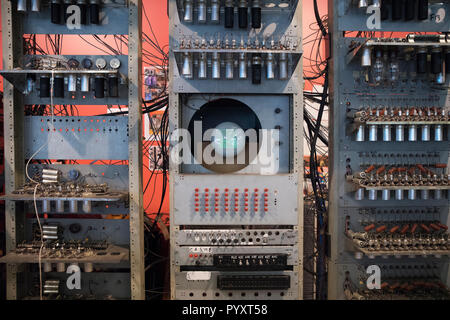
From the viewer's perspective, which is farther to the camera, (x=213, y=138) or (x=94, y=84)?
(x=213, y=138)

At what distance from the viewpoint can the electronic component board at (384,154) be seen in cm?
238

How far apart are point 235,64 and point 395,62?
1352 millimetres

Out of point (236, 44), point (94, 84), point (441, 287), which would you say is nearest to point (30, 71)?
point (94, 84)

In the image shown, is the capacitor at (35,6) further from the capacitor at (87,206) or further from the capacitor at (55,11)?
the capacitor at (87,206)

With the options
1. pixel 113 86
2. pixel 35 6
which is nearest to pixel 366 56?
pixel 113 86

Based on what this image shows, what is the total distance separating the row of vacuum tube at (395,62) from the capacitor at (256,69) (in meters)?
0.81

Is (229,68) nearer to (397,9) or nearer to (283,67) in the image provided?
(283,67)

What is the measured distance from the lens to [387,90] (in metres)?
2.46

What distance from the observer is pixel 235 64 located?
2.25m

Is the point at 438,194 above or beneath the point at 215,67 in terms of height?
beneath

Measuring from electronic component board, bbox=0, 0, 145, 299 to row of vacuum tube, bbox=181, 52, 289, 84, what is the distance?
0.47 meters

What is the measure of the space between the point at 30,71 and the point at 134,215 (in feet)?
4.35

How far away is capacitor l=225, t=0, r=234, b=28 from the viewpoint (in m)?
2.20
